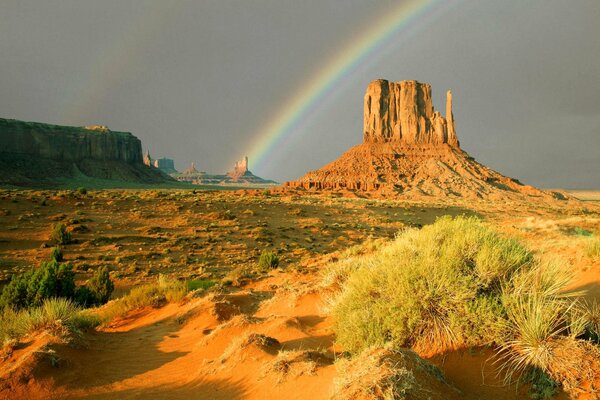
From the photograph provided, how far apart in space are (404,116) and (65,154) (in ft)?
369

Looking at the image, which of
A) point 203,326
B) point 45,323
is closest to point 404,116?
point 203,326

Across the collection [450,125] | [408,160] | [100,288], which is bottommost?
[100,288]

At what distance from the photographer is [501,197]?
83.5 meters

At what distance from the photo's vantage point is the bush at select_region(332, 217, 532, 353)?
5742 mm

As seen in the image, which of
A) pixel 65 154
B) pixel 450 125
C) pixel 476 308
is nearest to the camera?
pixel 476 308

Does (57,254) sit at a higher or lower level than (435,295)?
lower

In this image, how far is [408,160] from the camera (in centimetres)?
10619

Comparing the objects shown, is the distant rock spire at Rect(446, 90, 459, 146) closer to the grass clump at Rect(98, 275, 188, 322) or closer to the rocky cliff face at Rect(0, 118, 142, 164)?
the grass clump at Rect(98, 275, 188, 322)

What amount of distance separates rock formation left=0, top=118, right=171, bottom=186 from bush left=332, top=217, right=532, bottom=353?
358ft

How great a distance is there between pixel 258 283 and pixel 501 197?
8001cm

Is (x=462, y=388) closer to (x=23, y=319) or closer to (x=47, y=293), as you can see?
(x=23, y=319)

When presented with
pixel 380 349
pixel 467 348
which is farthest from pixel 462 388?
pixel 380 349

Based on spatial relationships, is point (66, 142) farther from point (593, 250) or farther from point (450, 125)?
point (593, 250)

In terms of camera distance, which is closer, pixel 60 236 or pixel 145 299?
pixel 145 299
